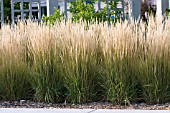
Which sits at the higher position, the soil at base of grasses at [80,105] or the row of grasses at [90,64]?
the row of grasses at [90,64]

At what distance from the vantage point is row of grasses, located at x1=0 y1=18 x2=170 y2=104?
6.12m

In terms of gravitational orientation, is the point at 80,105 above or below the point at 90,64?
below

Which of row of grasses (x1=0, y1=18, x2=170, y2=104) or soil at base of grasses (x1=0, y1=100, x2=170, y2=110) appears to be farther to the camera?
row of grasses (x1=0, y1=18, x2=170, y2=104)

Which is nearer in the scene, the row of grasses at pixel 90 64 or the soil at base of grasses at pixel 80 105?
the soil at base of grasses at pixel 80 105

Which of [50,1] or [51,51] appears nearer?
[51,51]

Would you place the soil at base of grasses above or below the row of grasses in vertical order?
below

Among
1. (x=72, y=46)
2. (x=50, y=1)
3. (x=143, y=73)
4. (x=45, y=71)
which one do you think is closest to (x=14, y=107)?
(x=45, y=71)

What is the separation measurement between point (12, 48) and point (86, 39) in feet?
3.53

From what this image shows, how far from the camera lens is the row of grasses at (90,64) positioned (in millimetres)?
6121

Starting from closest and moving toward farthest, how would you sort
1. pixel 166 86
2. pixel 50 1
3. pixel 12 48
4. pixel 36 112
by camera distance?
1. pixel 36 112
2. pixel 166 86
3. pixel 12 48
4. pixel 50 1

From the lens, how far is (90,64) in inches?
247

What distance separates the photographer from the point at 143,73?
20.2 feet

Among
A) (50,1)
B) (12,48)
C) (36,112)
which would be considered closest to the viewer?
(36,112)

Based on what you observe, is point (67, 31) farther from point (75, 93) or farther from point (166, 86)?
point (166, 86)
